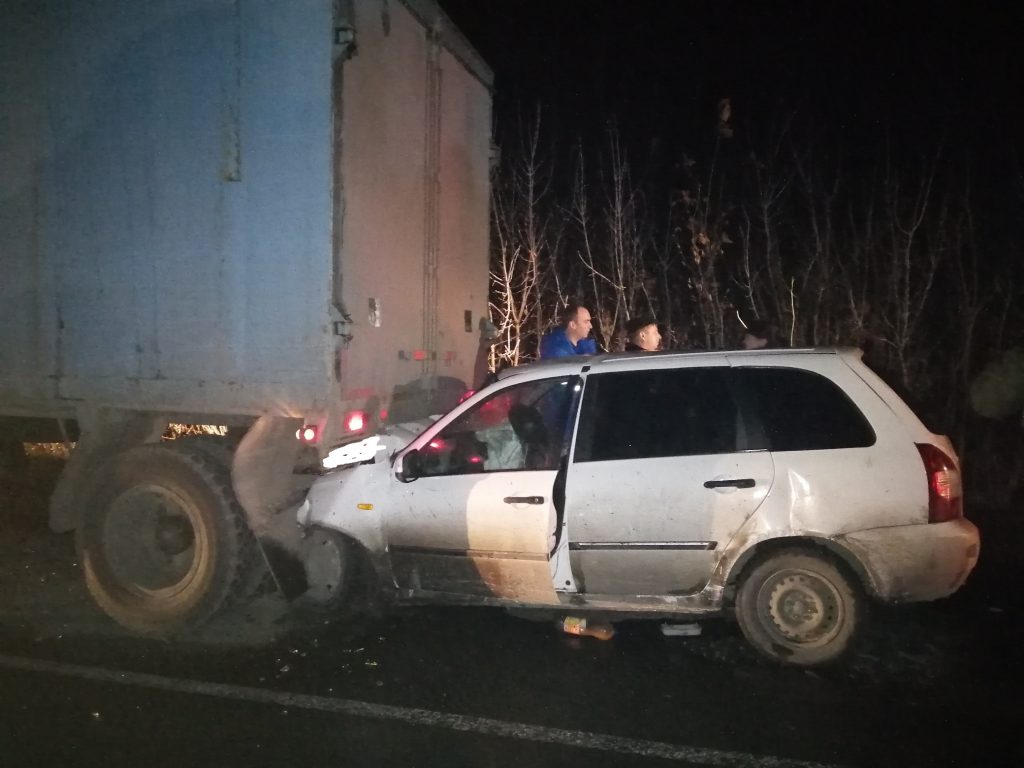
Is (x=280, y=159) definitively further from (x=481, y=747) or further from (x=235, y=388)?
(x=481, y=747)

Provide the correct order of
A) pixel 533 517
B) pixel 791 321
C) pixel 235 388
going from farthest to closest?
1. pixel 791 321
2. pixel 235 388
3. pixel 533 517

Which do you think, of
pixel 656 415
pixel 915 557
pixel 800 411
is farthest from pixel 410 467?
pixel 915 557

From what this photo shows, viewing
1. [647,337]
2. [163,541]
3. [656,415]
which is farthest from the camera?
[647,337]

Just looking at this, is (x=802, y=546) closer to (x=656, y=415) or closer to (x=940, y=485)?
(x=940, y=485)

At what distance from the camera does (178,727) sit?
4.26 meters

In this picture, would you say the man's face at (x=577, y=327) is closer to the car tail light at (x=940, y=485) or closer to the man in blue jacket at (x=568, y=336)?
the man in blue jacket at (x=568, y=336)

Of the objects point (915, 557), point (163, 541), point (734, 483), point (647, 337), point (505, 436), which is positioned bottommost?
point (163, 541)

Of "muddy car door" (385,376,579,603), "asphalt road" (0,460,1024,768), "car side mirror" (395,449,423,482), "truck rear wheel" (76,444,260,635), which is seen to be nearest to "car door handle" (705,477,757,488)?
"muddy car door" (385,376,579,603)

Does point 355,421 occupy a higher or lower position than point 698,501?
higher

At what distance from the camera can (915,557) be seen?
464cm

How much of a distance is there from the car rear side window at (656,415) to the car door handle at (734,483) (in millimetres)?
182

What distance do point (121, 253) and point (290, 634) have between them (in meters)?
2.80

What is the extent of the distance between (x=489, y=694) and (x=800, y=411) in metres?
2.36

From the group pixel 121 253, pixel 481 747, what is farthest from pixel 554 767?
pixel 121 253
